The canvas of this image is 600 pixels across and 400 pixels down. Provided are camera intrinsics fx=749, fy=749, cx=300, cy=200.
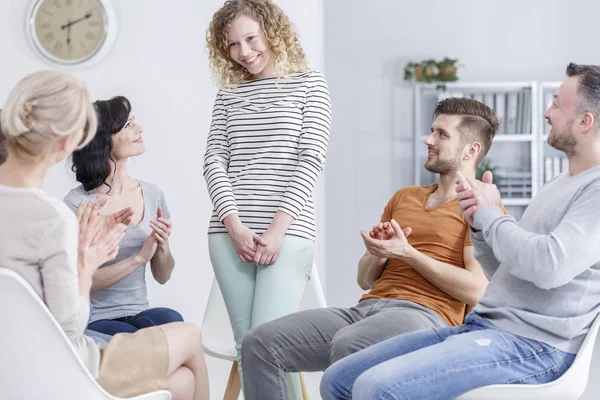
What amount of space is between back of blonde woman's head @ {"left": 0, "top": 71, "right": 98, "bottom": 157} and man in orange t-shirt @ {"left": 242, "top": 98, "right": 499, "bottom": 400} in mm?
807

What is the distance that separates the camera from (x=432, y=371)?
1.56 m

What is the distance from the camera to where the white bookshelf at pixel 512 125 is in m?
5.54

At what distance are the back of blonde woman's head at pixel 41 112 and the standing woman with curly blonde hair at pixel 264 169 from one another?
761 mm

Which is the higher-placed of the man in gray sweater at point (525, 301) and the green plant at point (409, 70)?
the green plant at point (409, 70)

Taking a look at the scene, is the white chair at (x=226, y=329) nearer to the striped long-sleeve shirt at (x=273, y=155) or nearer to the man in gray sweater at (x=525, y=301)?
the striped long-sleeve shirt at (x=273, y=155)

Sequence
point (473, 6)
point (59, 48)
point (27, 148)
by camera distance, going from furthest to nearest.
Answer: point (473, 6) < point (59, 48) < point (27, 148)

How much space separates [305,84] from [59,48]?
7.28 ft

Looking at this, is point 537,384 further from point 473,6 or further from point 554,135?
point 473,6

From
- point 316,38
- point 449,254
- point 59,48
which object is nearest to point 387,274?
point 449,254

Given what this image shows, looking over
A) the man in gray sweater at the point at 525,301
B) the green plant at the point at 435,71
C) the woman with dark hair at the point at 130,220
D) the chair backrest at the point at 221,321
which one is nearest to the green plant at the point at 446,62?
the green plant at the point at 435,71

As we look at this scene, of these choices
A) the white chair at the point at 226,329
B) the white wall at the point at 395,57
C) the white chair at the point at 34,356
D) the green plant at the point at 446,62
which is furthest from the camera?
the white wall at the point at 395,57

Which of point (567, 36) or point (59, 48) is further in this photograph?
point (567, 36)

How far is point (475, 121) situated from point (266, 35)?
2.31ft

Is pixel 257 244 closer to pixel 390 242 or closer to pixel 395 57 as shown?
pixel 390 242
